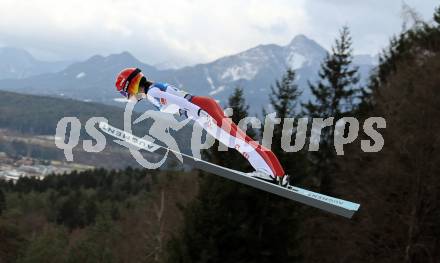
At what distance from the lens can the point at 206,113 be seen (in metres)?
7.76

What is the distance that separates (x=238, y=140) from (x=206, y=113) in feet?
2.22

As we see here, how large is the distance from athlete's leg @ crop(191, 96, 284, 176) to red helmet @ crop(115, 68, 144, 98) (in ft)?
3.16

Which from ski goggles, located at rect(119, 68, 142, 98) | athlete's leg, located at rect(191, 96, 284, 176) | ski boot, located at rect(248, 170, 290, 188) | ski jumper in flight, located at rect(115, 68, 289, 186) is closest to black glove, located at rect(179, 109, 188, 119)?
ski jumper in flight, located at rect(115, 68, 289, 186)

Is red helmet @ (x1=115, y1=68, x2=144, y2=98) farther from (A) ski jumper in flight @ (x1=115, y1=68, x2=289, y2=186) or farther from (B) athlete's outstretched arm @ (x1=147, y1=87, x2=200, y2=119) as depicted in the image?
(B) athlete's outstretched arm @ (x1=147, y1=87, x2=200, y2=119)

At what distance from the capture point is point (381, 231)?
1883 cm

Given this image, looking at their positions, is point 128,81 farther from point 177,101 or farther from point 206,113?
point 206,113

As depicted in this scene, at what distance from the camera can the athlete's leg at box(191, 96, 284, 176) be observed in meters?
7.27

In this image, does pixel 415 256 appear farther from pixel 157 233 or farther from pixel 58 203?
pixel 58 203

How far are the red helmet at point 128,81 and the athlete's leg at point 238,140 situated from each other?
3.16 feet

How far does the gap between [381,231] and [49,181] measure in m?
94.9

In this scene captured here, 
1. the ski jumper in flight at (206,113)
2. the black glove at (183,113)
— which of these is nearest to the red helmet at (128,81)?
the ski jumper in flight at (206,113)

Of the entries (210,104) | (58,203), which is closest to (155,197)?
(210,104)

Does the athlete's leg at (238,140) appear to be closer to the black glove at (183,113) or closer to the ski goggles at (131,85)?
the black glove at (183,113)

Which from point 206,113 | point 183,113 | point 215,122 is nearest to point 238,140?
point 215,122
